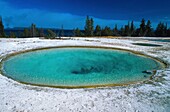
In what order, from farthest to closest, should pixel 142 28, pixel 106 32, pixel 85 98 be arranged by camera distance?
1. pixel 106 32
2. pixel 142 28
3. pixel 85 98

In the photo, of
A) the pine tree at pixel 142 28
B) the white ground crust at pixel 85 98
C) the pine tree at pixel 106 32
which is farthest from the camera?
the pine tree at pixel 106 32

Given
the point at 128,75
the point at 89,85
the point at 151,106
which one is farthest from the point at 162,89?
the point at 89,85

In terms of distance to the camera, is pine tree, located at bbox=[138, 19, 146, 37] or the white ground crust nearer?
the white ground crust

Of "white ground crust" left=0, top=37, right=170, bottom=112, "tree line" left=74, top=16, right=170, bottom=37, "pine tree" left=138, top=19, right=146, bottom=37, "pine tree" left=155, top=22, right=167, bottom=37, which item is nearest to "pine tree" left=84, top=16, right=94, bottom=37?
"tree line" left=74, top=16, right=170, bottom=37

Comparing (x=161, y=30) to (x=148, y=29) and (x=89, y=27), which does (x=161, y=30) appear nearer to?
(x=148, y=29)

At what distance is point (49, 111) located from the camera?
251 inches

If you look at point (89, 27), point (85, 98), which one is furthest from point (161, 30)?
point (85, 98)

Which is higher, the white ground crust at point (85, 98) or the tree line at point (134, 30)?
the tree line at point (134, 30)

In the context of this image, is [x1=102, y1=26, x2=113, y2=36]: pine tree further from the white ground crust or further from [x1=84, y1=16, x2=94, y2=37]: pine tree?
the white ground crust

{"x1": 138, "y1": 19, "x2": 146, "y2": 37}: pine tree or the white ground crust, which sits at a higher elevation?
{"x1": 138, "y1": 19, "x2": 146, "y2": 37}: pine tree

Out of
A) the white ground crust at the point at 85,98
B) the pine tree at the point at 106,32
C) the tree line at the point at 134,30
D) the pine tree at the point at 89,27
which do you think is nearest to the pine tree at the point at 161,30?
the tree line at the point at 134,30

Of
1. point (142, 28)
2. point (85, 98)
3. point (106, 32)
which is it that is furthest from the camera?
point (106, 32)

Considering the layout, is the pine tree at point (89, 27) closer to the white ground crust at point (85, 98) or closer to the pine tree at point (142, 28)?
the pine tree at point (142, 28)

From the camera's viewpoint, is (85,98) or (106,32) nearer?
(85,98)
